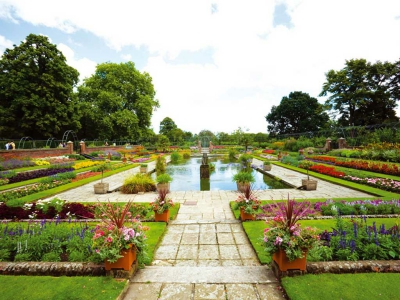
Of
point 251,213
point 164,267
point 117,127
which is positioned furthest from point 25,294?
point 117,127

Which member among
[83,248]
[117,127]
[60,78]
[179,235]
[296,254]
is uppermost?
[60,78]

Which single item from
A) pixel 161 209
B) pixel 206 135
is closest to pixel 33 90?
pixel 161 209

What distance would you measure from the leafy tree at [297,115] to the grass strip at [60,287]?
160ft

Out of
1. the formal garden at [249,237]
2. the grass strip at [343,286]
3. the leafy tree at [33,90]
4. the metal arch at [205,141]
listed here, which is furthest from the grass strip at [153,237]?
the metal arch at [205,141]

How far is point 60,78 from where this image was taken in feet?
87.1

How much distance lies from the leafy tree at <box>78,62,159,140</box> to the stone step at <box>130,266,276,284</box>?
29.4 meters

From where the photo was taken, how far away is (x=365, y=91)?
97.6 ft

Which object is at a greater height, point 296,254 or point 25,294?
point 296,254

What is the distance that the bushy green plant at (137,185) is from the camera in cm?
997

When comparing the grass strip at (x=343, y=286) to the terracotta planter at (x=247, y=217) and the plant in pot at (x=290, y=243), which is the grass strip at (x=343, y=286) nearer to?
the plant in pot at (x=290, y=243)

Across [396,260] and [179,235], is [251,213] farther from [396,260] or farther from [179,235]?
[396,260]

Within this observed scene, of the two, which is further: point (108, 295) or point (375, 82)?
point (375, 82)

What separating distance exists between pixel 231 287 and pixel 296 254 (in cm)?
99

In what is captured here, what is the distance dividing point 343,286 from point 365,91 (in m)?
34.6
